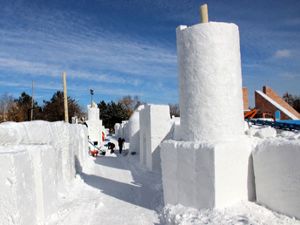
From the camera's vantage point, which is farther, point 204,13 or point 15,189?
point 204,13

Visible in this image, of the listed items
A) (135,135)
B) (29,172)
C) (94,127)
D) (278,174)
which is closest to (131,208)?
(29,172)

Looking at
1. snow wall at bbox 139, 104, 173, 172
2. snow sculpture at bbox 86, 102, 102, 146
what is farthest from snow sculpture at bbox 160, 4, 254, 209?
snow sculpture at bbox 86, 102, 102, 146

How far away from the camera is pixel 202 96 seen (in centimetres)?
649

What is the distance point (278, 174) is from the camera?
538 cm

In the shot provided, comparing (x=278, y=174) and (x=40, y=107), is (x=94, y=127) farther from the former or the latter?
(x=278, y=174)

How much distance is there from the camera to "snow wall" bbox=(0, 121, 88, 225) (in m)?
5.11

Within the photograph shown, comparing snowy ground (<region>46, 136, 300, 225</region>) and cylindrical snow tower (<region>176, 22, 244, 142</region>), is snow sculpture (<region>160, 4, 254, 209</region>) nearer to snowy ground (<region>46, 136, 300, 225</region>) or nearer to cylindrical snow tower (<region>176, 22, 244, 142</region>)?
cylindrical snow tower (<region>176, 22, 244, 142</region>)

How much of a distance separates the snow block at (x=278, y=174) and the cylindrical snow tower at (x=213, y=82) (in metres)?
0.84

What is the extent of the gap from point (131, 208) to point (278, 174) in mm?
4109

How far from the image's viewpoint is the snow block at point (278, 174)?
5.01 metres

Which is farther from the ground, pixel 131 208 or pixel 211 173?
pixel 211 173

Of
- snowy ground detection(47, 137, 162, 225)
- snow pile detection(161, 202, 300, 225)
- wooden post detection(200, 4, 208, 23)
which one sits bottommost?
snowy ground detection(47, 137, 162, 225)

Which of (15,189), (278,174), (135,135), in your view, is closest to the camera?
(15,189)

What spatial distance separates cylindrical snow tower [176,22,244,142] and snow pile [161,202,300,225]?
1.43 m
